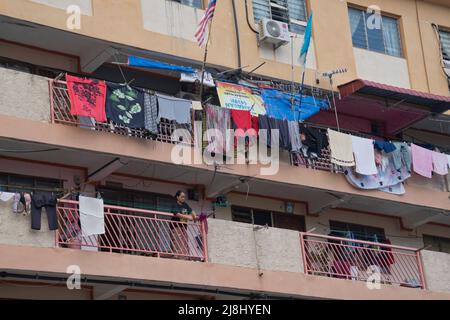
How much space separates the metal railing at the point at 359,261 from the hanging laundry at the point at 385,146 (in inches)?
82.6

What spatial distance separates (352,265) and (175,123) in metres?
4.62

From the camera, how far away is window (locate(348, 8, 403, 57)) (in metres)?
27.4

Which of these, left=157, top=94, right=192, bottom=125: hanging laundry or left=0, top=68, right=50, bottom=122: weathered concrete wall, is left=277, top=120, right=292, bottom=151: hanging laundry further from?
left=0, top=68, right=50, bottom=122: weathered concrete wall

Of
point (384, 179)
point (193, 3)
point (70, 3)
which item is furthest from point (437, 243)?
point (70, 3)

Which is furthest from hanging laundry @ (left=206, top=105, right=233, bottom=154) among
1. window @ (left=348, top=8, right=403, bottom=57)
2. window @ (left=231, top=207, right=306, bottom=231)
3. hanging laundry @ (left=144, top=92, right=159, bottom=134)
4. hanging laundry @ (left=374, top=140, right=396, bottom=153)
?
window @ (left=348, top=8, right=403, bottom=57)

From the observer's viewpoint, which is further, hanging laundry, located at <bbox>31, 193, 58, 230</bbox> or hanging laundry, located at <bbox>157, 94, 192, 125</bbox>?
hanging laundry, located at <bbox>157, 94, 192, 125</bbox>

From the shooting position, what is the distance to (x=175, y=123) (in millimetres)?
22469

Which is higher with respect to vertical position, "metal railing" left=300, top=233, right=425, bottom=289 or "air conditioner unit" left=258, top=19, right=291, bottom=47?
"air conditioner unit" left=258, top=19, right=291, bottom=47

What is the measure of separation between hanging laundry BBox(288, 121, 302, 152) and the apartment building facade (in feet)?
1.13

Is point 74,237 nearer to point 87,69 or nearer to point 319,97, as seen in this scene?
point 87,69

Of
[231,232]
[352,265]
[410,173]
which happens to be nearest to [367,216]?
[410,173]

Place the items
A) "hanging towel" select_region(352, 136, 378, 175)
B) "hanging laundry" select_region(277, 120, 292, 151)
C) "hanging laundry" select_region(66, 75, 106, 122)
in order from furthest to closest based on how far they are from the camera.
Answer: "hanging towel" select_region(352, 136, 378, 175)
"hanging laundry" select_region(277, 120, 292, 151)
"hanging laundry" select_region(66, 75, 106, 122)

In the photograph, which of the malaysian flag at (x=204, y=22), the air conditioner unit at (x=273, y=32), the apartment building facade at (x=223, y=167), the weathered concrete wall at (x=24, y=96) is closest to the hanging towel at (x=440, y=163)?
the apartment building facade at (x=223, y=167)

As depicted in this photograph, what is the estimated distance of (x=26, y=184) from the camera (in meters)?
21.6
